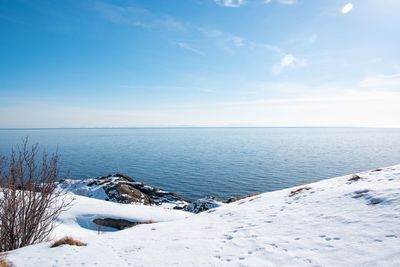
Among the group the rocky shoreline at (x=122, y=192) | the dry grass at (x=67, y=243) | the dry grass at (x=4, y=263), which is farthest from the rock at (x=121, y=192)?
the dry grass at (x=4, y=263)

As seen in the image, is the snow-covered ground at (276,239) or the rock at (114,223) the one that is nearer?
the snow-covered ground at (276,239)

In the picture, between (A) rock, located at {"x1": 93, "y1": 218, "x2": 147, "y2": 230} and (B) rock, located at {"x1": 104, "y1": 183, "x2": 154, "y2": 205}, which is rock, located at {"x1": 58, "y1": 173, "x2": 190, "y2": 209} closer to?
(B) rock, located at {"x1": 104, "y1": 183, "x2": 154, "y2": 205}

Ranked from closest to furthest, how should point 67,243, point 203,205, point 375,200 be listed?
point 375,200, point 67,243, point 203,205

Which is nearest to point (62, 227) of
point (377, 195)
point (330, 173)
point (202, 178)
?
point (377, 195)

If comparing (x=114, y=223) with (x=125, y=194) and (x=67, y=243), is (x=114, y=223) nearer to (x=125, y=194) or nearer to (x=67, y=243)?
(x=67, y=243)

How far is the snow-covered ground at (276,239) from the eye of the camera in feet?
22.7

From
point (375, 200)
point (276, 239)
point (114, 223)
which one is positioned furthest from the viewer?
point (114, 223)

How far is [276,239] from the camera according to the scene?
8.42 metres

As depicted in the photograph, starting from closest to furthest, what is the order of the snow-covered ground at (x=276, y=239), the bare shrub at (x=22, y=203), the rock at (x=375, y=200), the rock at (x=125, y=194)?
the snow-covered ground at (x=276, y=239), the rock at (x=375, y=200), the bare shrub at (x=22, y=203), the rock at (x=125, y=194)

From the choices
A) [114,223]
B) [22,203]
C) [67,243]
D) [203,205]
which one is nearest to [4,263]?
[67,243]

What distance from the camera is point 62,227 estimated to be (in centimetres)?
1967

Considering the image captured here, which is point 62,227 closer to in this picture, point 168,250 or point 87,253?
point 87,253

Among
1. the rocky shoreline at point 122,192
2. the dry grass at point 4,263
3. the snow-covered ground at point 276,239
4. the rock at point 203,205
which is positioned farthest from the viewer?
the rocky shoreline at point 122,192

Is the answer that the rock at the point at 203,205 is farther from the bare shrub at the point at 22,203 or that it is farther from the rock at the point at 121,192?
the bare shrub at the point at 22,203
